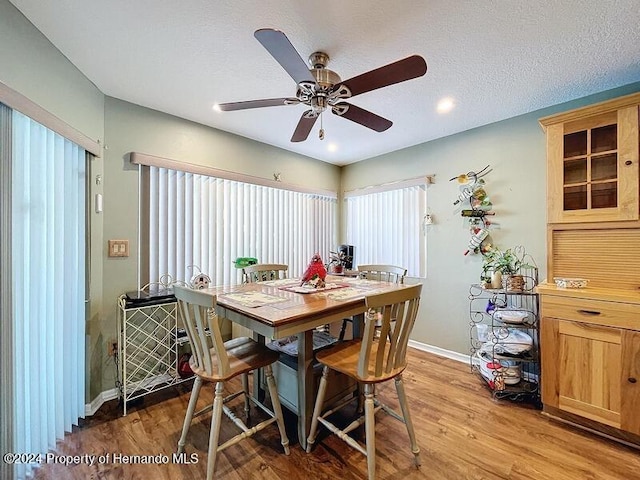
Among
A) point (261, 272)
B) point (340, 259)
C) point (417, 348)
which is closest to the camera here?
point (261, 272)

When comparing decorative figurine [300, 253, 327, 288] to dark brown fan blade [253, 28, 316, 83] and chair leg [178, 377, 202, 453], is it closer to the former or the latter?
chair leg [178, 377, 202, 453]

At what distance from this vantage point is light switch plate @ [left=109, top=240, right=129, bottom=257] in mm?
2230

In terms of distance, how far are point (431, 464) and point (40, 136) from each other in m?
2.95

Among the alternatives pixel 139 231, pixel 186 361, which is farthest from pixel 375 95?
pixel 186 361

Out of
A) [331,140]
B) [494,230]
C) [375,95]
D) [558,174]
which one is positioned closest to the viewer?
[558,174]

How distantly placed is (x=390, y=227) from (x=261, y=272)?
6.11 feet

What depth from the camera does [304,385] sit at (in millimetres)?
1674

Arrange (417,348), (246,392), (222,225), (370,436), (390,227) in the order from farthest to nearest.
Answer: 1. (390,227)
2. (417,348)
3. (222,225)
4. (246,392)
5. (370,436)

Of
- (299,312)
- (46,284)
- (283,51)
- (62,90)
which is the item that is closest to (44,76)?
(62,90)

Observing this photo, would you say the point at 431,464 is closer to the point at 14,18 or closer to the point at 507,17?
the point at 507,17

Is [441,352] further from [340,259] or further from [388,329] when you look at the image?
[388,329]

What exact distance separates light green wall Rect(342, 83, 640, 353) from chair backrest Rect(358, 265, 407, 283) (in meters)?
0.68

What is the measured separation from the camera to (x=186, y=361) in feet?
8.06

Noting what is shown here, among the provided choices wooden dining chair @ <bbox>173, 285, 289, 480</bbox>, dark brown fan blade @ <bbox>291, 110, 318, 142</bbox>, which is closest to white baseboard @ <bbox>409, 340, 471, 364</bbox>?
wooden dining chair @ <bbox>173, 285, 289, 480</bbox>
